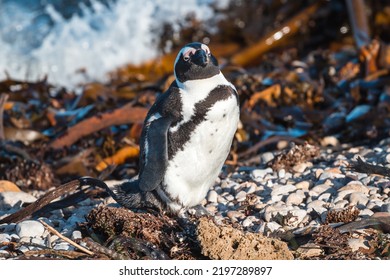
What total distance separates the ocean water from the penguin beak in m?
5.29

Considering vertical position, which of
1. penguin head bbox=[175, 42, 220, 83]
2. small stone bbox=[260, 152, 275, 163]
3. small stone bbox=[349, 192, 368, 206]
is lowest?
small stone bbox=[260, 152, 275, 163]

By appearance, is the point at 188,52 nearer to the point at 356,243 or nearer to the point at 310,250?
the point at 310,250

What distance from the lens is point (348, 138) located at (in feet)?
18.8

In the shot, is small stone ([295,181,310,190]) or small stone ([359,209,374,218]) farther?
small stone ([295,181,310,190])

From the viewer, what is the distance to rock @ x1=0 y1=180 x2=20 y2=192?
196 inches

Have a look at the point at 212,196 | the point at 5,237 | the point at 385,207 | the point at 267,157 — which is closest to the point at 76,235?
the point at 5,237

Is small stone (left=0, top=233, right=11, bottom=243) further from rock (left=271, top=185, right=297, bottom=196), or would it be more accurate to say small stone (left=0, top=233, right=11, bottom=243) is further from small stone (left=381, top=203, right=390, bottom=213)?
small stone (left=381, top=203, right=390, bottom=213)

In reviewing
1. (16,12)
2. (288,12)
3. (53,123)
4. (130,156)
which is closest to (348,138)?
(130,156)

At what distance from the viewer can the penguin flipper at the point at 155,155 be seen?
155 inches

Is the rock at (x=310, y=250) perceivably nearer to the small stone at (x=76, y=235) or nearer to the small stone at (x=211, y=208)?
the small stone at (x=211, y=208)

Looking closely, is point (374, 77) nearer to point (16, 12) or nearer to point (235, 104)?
point (235, 104)

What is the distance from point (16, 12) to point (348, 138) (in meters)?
6.28

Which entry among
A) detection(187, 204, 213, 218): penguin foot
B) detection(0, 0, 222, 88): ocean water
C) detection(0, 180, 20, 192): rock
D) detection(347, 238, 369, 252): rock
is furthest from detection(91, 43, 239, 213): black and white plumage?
detection(0, 0, 222, 88): ocean water

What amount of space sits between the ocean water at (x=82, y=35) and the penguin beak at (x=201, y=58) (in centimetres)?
529
